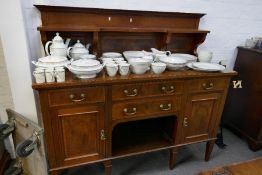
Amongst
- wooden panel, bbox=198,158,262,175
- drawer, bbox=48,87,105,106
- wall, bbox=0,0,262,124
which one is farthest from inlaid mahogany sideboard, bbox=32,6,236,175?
wooden panel, bbox=198,158,262,175

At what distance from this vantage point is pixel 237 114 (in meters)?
2.35

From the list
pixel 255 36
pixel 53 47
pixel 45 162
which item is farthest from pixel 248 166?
pixel 255 36

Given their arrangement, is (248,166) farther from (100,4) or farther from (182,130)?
(100,4)

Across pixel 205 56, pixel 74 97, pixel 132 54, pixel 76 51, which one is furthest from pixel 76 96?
pixel 205 56

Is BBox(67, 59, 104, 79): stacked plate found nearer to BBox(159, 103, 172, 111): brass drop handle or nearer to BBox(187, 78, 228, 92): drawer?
BBox(159, 103, 172, 111): brass drop handle

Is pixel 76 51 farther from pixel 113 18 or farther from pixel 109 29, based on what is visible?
pixel 113 18

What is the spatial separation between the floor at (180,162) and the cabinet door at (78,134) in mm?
380

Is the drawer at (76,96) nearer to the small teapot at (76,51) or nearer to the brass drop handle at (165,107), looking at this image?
the small teapot at (76,51)

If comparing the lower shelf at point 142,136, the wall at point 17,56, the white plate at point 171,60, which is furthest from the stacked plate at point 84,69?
the lower shelf at point 142,136

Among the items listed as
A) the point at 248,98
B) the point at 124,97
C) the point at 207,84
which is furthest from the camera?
the point at 248,98

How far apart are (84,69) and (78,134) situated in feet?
1.52

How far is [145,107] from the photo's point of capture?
4.87ft

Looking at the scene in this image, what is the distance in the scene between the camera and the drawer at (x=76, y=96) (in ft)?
4.07

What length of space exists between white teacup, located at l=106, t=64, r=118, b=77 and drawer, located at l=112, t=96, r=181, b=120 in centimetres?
20
